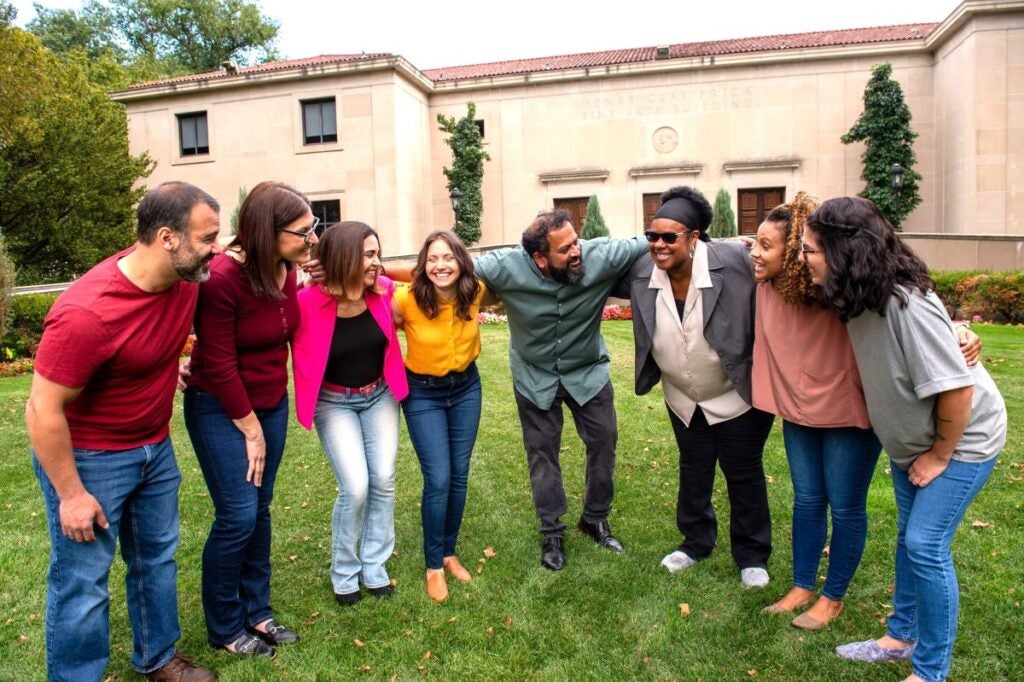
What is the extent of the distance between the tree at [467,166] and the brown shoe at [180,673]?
72.1 feet

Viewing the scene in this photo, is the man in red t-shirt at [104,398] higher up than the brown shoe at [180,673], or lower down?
higher up

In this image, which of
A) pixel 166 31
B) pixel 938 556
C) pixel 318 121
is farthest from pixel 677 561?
pixel 166 31

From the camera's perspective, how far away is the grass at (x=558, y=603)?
3.52 meters

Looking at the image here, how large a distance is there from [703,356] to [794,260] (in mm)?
937

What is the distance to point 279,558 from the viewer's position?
488 centimetres

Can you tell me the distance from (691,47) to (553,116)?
600cm

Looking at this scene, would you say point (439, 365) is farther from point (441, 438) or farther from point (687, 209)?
point (687, 209)

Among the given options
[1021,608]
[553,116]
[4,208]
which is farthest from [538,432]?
[4,208]

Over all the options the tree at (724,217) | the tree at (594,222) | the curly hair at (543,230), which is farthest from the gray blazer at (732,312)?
the tree at (724,217)

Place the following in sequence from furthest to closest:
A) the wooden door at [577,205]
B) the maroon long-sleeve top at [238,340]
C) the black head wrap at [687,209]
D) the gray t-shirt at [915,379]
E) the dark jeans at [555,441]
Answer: the wooden door at [577,205], the dark jeans at [555,441], the black head wrap at [687,209], the maroon long-sleeve top at [238,340], the gray t-shirt at [915,379]

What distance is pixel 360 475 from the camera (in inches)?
156

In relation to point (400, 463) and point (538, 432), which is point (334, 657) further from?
point (400, 463)

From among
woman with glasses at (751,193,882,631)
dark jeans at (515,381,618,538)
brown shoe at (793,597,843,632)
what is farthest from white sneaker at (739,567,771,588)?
dark jeans at (515,381,618,538)

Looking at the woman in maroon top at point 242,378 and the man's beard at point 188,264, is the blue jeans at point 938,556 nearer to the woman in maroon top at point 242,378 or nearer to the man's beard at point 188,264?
the woman in maroon top at point 242,378
